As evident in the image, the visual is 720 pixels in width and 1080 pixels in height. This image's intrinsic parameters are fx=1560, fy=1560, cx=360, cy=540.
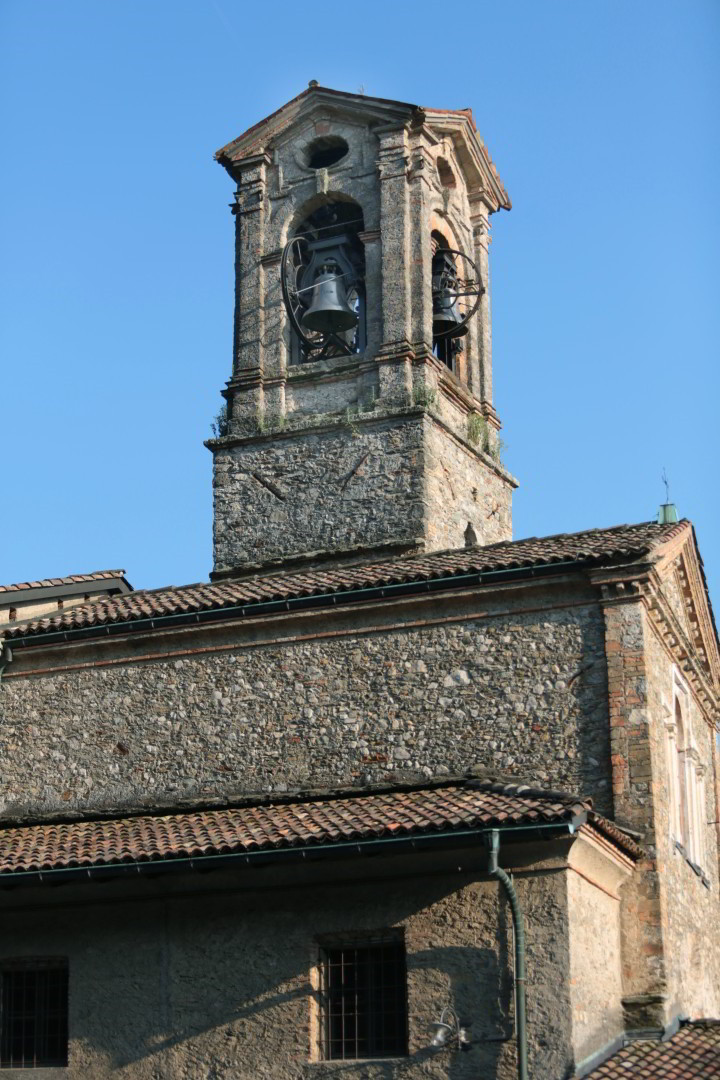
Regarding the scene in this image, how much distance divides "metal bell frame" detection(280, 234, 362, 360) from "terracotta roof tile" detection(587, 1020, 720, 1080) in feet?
45.4

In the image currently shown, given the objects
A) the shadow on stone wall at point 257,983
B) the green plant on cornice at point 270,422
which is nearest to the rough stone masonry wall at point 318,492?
the green plant on cornice at point 270,422

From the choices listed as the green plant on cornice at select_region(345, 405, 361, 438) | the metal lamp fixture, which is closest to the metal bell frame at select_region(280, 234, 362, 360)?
the green plant on cornice at select_region(345, 405, 361, 438)

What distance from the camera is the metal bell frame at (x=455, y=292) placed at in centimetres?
2689

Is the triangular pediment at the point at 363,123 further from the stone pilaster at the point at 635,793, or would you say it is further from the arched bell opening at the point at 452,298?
the stone pilaster at the point at 635,793

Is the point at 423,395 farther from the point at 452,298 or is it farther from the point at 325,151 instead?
the point at 325,151

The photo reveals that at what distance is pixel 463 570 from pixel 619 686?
7.41 feet

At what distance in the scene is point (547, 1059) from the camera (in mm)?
14781

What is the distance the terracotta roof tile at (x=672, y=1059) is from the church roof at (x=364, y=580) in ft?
16.8

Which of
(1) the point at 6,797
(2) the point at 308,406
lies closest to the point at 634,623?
(1) the point at 6,797

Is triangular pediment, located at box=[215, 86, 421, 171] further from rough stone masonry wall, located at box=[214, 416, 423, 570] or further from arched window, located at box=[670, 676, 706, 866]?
arched window, located at box=[670, 676, 706, 866]

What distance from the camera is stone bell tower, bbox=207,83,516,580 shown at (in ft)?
82.1

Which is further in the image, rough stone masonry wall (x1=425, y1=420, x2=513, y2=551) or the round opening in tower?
the round opening in tower

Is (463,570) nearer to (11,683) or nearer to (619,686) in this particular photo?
(619,686)

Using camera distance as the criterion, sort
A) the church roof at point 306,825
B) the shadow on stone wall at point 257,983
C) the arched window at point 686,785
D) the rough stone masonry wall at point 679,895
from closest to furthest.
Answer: the church roof at point 306,825 → the shadow on stone wall at point 257,983 → the rough stone masonry wall at point 679,895 → the arched window at point 686,785
